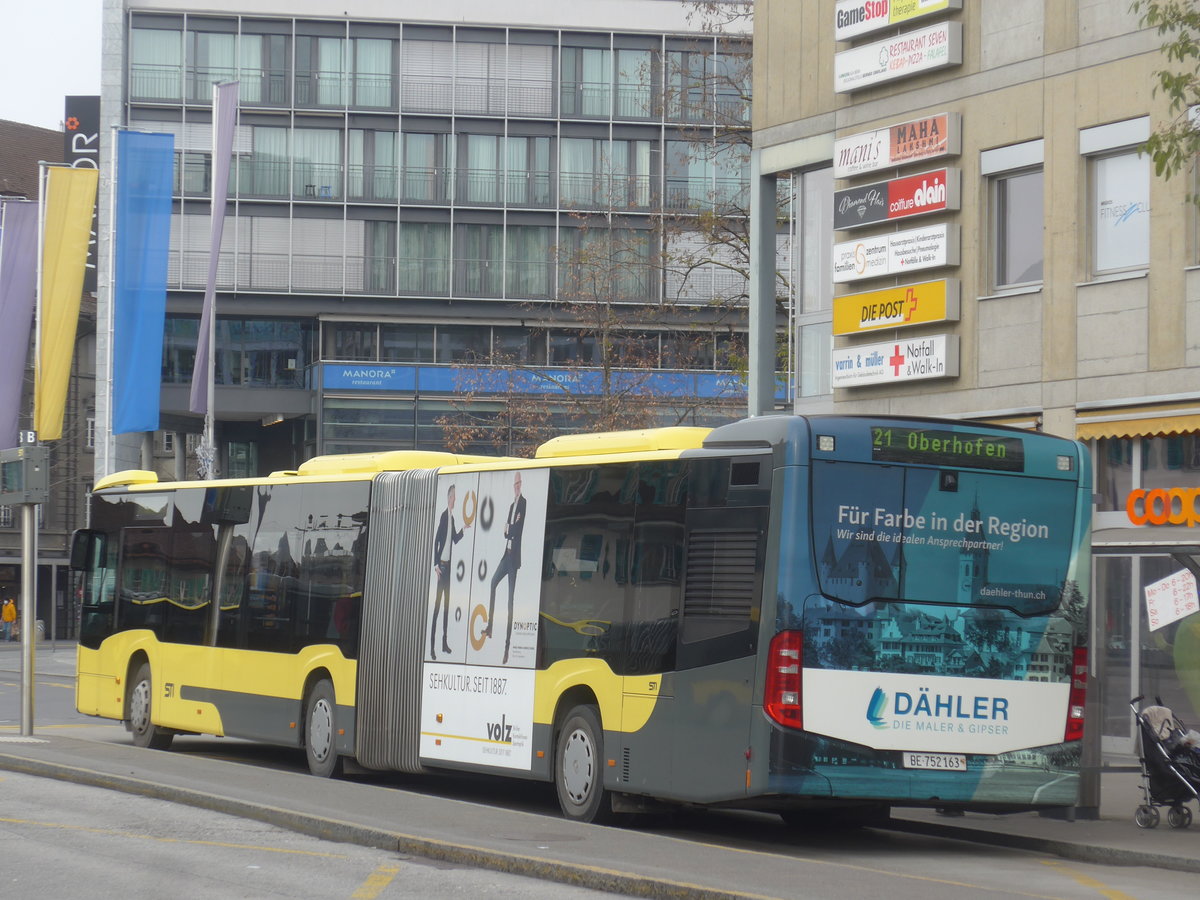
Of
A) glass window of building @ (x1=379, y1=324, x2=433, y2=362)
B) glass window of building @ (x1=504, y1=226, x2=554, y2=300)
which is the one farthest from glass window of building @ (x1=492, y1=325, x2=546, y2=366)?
glass window of building @ (x1=379, y1=324, x2=433, y2=362)

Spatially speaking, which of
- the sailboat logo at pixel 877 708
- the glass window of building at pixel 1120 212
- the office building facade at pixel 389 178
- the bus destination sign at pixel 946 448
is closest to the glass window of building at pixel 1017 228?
the glass window of building at pixel 1120 212

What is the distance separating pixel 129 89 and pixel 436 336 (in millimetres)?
12506

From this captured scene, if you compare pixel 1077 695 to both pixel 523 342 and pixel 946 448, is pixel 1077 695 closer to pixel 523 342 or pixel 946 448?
pixel 946 448

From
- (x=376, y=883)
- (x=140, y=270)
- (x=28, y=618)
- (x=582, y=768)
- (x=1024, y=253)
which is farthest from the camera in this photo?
(x=140, y=270)

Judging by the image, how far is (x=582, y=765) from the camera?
14266 millimetres

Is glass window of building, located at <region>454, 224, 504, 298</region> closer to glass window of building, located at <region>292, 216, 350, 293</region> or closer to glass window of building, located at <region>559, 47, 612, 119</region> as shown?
glass window of building, located at <region>292, 216, 350, 293</region>

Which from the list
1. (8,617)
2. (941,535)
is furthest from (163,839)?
(8,617)

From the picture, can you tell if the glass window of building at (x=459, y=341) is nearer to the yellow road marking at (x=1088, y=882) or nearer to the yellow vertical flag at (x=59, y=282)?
the yellow vertical flag at (x=59, y=282)

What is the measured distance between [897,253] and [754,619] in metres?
11.0

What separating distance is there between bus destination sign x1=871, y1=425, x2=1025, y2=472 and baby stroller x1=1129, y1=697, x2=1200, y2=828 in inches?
84.0

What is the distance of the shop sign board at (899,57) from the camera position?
2173 centimetres

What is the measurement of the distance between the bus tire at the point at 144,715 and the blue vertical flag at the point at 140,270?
14.8 meters

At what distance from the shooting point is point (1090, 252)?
20.1 meters

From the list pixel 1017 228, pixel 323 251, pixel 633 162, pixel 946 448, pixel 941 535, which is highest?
pixel 633 162
